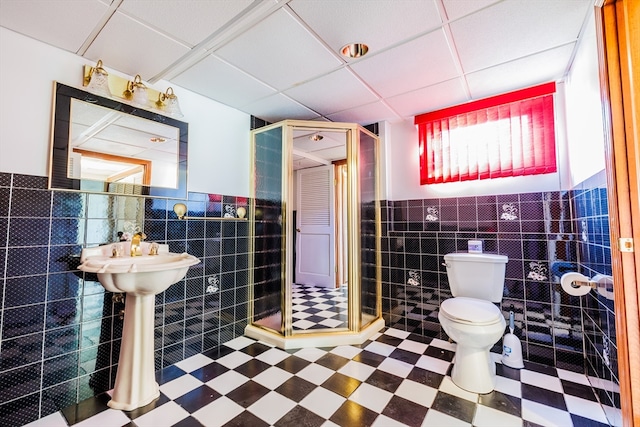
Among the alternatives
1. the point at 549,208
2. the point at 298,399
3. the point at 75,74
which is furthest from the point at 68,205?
the point at 549,208

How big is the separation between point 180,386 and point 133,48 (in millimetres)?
2152

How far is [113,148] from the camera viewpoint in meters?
1.87

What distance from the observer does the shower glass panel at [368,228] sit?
2648 mm

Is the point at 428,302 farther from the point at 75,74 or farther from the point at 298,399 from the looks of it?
the point at 75,74

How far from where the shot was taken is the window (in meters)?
2.15

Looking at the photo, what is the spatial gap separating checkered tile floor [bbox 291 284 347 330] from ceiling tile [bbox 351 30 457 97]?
2.11 metres

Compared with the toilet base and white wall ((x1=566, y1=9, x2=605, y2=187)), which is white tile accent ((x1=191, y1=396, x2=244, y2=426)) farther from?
white wall ((x1=566, y1=9, x2=605, y2=187))

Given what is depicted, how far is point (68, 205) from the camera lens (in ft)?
5.48

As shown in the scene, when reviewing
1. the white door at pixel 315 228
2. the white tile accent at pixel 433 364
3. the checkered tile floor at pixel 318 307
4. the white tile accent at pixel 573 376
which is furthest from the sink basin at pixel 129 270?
the white door at pixel 315 228

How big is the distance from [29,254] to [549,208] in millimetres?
3389

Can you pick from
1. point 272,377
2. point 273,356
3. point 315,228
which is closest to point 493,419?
point 272,377

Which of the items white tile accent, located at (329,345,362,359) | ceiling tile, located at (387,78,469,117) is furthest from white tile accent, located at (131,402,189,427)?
ceiling tile, located at (387,78,469,117)

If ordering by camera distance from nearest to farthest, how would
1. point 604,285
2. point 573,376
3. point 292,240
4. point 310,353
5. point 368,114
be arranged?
point 604,285, point 573,376, point 310,353, point 292,240, point 368,114

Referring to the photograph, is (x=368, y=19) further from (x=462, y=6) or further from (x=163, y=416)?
(x=163, y=416)
